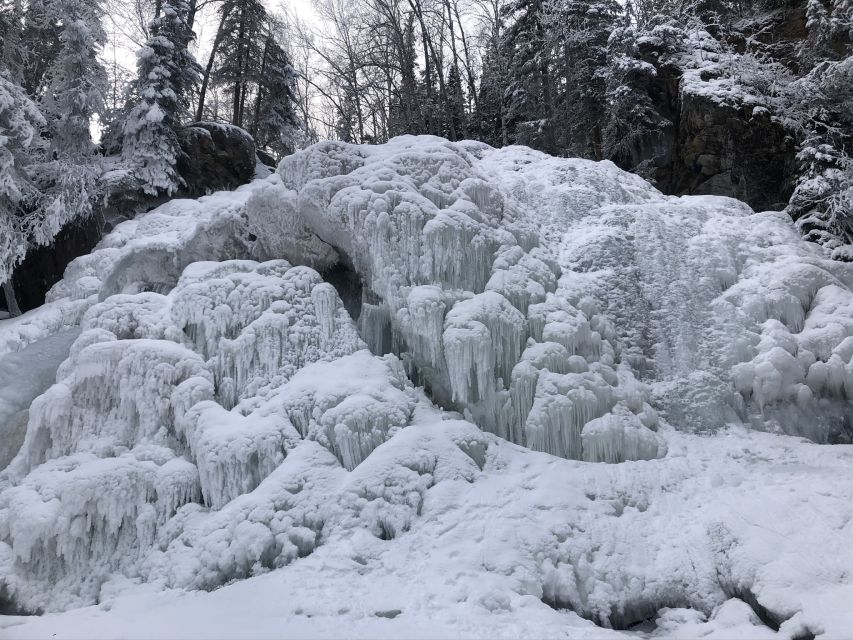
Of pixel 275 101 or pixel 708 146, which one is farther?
pixel 275 101

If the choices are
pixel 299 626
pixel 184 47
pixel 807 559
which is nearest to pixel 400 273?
pixel 299 626

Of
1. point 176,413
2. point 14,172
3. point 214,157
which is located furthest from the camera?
point 214,157

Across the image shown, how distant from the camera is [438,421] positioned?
7.17m

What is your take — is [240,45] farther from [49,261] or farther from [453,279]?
[453,279]

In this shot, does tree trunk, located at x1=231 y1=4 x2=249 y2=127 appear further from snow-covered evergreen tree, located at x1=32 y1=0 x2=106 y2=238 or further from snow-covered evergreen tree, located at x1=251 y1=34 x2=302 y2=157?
snow-covered evergreen tree, located at x1=32 y1=0 x2=106 y2=238

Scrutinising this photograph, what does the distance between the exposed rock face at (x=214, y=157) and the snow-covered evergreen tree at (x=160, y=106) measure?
42 centimetres

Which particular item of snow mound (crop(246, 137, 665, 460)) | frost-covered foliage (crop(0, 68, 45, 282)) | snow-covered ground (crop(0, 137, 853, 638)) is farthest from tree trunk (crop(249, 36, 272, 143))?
snow mound (crop(246, 137, 665, 460))

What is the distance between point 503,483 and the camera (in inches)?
252

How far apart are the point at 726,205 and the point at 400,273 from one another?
22.0 feet

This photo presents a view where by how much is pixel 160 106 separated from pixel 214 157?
5.89 feet

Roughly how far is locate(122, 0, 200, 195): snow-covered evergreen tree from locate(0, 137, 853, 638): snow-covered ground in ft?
13.9

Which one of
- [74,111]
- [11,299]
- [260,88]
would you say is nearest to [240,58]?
[260,88]

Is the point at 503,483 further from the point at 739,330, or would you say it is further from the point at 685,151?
the point at 685,151

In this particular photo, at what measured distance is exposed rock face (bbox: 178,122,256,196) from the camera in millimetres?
14672
